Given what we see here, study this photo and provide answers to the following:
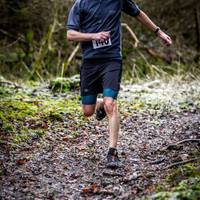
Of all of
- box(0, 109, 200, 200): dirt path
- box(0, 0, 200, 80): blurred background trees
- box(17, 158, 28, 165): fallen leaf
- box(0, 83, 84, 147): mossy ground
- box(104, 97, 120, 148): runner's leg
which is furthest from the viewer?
box(0, 0, 200, 80): blurred background trees

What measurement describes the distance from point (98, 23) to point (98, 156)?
1723 mm

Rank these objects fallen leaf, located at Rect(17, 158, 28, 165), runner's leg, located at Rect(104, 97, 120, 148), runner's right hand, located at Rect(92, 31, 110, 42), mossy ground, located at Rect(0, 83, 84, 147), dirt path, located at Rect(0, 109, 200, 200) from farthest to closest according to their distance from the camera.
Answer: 1. mossy ground, located at Rect(0, 83, 84, 147)
2. fallen leaf, located at Rect(17, 158, 28, 165)
3. runner's leg, located at Rect(104, 97, 120, 148)
4. runner's right hand, located at Rect(92, 31, 110, 42)
5. dirt path, located at Rect(0, 109, 200, 200)

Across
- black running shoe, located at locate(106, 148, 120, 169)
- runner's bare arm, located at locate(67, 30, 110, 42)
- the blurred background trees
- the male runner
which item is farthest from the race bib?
the blurred background trees

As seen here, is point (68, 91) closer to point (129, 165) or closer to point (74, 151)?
point (74, 151)

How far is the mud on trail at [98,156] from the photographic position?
5.16 m

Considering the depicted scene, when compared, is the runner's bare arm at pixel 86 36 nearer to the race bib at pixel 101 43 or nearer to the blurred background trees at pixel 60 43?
the race bib at pixel 101 43

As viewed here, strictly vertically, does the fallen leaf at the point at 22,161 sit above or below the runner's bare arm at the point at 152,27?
below

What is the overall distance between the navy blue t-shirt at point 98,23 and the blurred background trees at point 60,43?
8882mm

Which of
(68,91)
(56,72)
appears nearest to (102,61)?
(68,91)

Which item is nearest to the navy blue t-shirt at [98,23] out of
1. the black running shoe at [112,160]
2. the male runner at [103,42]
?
the male runner at [103,42]

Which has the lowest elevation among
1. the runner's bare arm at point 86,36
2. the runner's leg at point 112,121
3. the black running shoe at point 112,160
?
the black running shoe at point 112,160

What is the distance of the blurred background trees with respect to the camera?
15852 millimetres

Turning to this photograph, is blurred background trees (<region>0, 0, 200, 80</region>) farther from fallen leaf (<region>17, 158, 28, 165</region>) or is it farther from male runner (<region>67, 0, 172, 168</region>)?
fallen leaf (<region>17, 158, 28, 165</region>)

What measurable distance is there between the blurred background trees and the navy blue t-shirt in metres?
8.88
